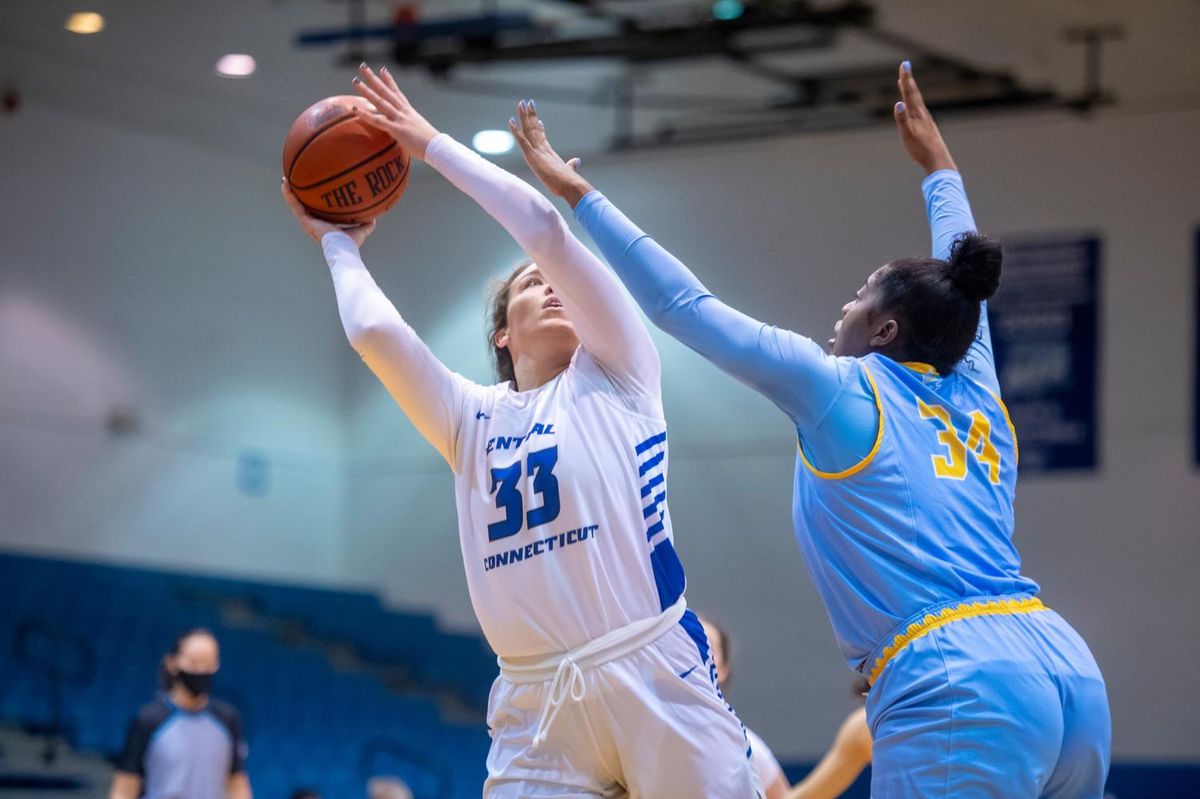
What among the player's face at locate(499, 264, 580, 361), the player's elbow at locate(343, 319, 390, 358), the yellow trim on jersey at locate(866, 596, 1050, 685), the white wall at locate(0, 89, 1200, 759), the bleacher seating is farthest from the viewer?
the white wall at locate(0, 89, 1200, 759)

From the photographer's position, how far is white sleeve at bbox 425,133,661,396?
3.08 metres

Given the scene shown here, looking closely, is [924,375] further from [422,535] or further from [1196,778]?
[422,535]

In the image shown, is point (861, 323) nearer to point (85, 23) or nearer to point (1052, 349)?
point (1052, 349)

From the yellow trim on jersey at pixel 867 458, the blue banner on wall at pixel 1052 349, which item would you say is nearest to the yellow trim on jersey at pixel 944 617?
the yellow trim on jersey at pixel 867 458

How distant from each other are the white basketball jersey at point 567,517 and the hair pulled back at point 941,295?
0.55m

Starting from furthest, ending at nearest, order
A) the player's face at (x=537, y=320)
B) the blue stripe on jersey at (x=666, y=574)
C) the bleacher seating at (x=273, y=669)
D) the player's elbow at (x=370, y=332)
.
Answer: the bleacher seating at (x=273, y=669) → the player's face at (x=537, y=320) → the player's elbow at (x=370, y=332) → the blue stripe on jersey at (x=666, y=574)

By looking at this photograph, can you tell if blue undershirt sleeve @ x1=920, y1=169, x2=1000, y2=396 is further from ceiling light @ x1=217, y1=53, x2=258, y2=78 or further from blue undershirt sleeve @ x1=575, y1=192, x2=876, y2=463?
ceiling light @ x1=217, y1=53, x2=258, y2=78

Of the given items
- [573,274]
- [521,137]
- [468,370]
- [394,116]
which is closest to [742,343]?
[573,274]

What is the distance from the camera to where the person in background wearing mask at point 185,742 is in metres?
7.27

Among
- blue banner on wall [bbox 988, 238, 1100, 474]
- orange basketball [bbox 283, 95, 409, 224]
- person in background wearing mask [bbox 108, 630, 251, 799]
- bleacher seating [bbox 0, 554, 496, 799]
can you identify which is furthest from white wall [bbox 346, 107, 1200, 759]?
orange basketball [bbox 283, 95, 409, 224]

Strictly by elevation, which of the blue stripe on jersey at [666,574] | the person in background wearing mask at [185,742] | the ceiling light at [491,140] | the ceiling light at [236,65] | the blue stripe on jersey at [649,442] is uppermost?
the ceiling light at [236,65]

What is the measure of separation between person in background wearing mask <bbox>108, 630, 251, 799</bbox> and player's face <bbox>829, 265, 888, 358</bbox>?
5.15m

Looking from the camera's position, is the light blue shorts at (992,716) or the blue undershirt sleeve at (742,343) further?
the blue undershirt sleeve at (742,343)

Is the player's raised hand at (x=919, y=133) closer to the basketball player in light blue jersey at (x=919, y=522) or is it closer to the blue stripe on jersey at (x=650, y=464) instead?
Answer: the basketball player in light blue jersey at (x=919, y=522)
